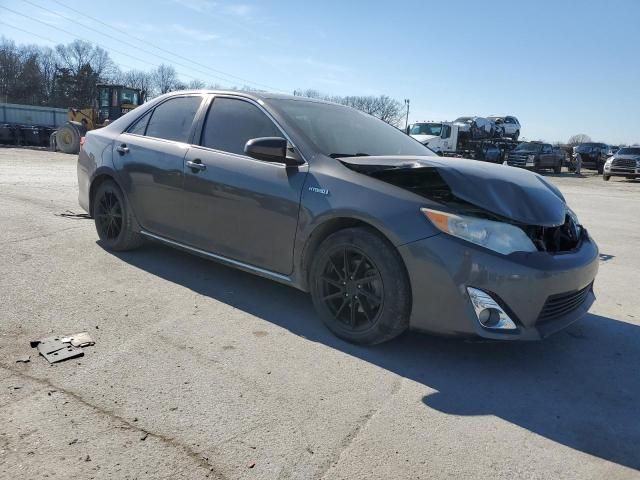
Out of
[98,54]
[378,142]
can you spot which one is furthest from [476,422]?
[98,54]

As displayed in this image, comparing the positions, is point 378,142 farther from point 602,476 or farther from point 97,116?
point 97,116

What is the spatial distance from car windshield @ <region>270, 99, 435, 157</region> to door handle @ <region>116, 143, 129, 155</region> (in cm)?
170

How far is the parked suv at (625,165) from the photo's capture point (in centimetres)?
2764

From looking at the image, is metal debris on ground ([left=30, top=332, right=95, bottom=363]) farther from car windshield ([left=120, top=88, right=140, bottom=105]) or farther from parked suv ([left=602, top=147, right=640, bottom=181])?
parked suv ([left=602, top=147, right=640, bottom=181])

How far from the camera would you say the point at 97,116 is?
2756 centimetres

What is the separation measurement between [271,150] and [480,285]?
1.65 m

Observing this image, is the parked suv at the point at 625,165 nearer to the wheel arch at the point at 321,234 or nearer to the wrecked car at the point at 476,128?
the wrecked car at the point at 476,128

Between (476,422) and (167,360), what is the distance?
1773 millimetres

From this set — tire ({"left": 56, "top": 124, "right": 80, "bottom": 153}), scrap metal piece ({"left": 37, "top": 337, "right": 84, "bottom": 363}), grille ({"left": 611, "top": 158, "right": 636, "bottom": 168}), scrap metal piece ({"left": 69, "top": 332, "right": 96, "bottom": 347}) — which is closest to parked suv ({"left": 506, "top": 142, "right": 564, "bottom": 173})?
grille ({"left": 611, "top": 158, "right": 636, "bottom": 168})

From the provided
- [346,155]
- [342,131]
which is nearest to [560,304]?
[346,155]

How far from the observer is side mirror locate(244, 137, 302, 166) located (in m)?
3.53

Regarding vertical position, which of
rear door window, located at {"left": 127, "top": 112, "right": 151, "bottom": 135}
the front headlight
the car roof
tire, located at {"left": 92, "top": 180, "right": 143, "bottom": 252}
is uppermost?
the car roof

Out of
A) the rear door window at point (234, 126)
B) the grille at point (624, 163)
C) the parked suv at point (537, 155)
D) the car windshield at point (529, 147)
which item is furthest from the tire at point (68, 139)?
the grille at point (624, 163)

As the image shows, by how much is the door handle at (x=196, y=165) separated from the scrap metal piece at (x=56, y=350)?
1662 millimetres
